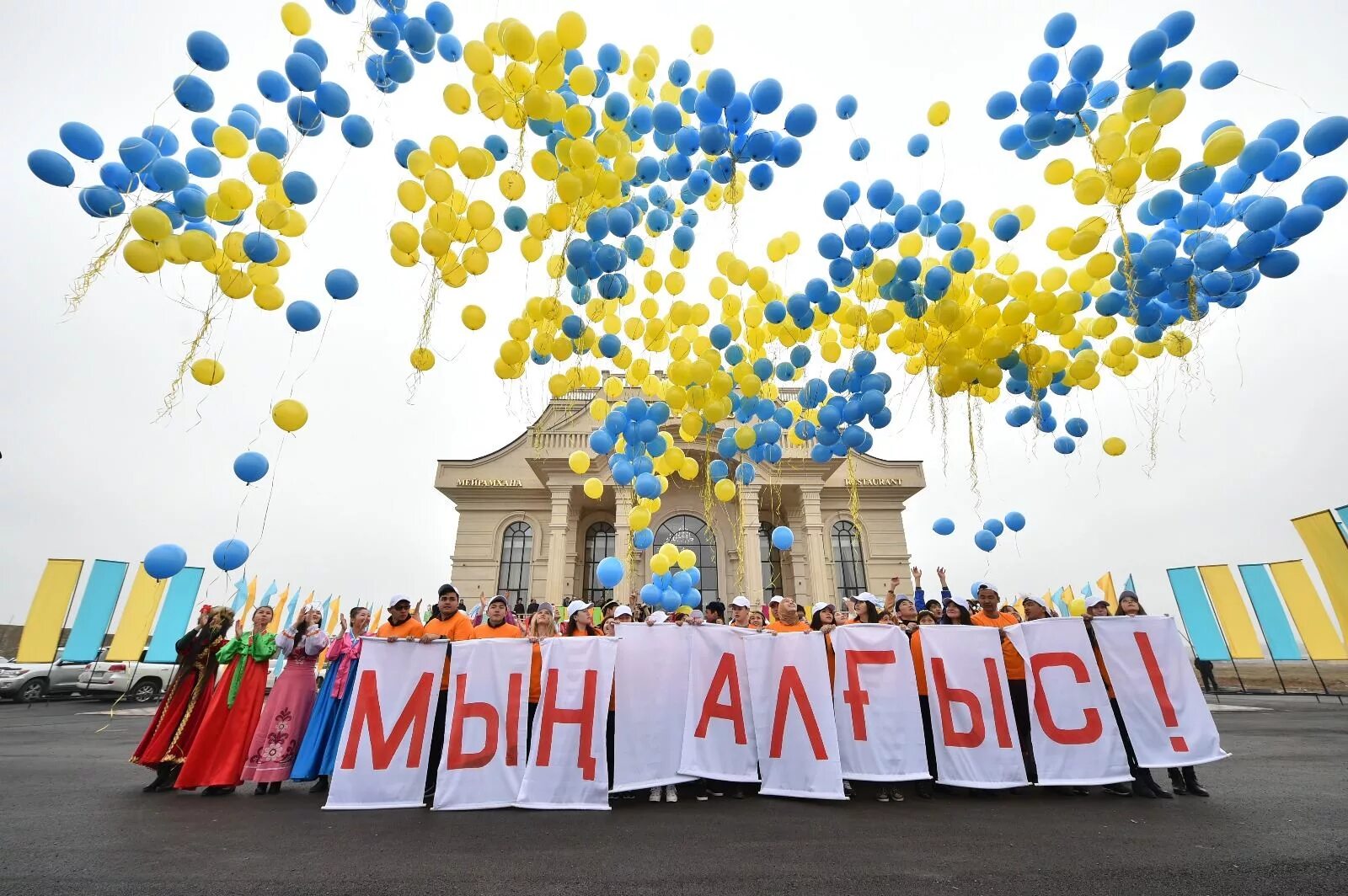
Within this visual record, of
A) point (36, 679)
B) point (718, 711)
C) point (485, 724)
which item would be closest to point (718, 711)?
point (718, 711)

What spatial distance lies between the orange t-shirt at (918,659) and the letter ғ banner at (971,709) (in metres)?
0.09

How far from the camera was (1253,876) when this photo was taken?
3002 millimetres

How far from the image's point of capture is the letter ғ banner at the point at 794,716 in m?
4.74

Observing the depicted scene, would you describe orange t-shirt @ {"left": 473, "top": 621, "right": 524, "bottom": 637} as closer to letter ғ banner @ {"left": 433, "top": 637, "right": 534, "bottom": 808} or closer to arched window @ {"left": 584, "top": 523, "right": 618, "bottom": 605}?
letter ғ banner @ {"left": 433, "top": 637, "right": 534, "bottom": 808}

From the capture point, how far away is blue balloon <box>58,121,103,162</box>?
4.88m

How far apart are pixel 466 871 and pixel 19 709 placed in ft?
56.5

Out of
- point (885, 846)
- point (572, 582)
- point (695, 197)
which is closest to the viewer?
point (885, 846)

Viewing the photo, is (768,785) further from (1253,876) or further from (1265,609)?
(1265,609)

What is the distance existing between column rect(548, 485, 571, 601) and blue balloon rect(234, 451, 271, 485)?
34.5ft

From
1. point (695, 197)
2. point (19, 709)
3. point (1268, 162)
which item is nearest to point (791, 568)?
point (695, 197)

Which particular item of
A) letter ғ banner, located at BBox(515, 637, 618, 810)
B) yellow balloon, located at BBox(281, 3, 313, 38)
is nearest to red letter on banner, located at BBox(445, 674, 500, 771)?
letter ғ banner, located at BBox(515, 637, 618, 810)

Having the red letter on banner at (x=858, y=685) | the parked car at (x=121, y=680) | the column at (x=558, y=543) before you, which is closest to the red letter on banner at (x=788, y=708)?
the red letter on banner at (x=858, y=685)

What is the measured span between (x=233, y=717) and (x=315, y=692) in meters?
0.68

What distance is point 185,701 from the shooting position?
18.5 feet
